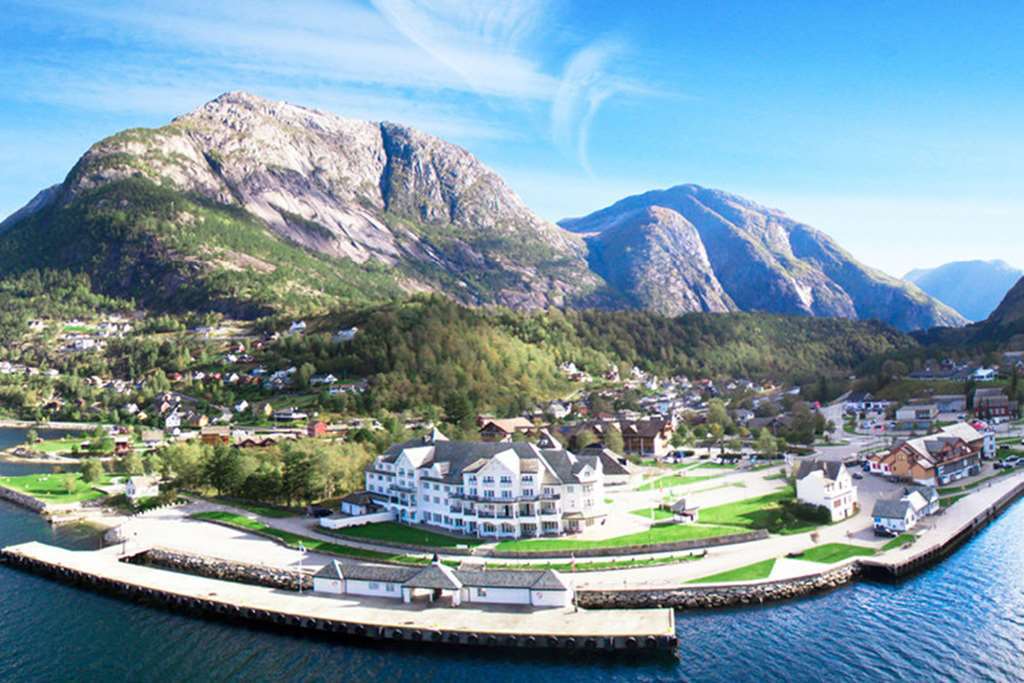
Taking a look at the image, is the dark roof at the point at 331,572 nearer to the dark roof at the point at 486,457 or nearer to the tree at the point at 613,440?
the dark roof at the point at 486,457

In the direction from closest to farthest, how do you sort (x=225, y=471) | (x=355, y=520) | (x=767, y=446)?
(x=355, y=520) < (x=225, y=471) < (x=767, y=446)

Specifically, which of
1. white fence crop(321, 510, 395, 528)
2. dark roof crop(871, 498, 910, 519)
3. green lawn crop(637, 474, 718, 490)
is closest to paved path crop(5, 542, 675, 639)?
white fence crop(321, 510, 395, 528)

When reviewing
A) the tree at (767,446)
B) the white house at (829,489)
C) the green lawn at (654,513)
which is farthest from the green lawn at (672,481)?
the tree at (767,446)

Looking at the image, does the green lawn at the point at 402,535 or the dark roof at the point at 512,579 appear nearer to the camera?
the dark roof at the point at 512,579

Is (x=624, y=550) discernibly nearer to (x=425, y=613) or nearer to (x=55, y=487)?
(x=425, y=613)

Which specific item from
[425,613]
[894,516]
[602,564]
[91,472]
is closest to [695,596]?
[602,564]

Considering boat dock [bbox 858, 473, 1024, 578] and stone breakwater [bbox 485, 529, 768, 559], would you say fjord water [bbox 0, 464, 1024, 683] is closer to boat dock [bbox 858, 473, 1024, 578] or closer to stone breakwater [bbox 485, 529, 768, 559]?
boat dock [bbox 858, 473, 1024, 578]

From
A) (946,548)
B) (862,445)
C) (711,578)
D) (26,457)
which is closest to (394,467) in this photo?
(711,578)
